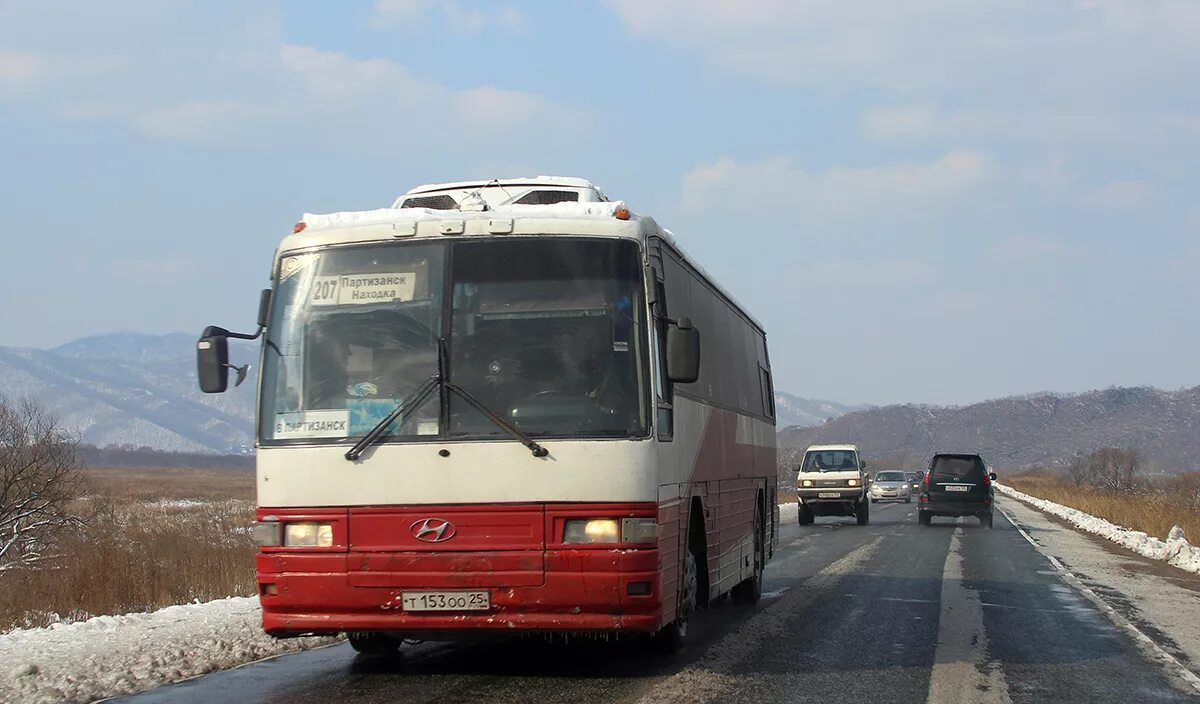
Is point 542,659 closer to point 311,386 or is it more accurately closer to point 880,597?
point 311,386

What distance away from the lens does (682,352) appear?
26.4ft

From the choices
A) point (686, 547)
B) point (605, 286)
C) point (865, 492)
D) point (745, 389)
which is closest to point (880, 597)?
point (745, 389)

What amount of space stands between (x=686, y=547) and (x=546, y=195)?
10.6 ft

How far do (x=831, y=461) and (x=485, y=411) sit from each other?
2779 cm

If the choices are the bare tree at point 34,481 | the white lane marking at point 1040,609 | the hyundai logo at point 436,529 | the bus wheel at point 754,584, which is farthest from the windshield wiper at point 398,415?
the bare tree at point 34,481

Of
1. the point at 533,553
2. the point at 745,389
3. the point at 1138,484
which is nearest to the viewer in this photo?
the point at 533,553

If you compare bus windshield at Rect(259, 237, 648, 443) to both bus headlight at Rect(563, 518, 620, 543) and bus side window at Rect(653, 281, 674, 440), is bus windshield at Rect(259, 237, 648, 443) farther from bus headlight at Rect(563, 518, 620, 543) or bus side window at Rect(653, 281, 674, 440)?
bus headlight at Rect(563, 518, 620, 543)

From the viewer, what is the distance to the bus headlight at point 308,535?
7.95 meters

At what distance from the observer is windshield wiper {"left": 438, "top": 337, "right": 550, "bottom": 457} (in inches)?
307

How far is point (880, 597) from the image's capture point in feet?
47.4

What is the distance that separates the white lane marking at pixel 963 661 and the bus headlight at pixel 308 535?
3.86 m

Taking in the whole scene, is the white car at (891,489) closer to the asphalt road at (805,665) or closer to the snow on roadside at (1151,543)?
the snow on roadside at (1151,543)

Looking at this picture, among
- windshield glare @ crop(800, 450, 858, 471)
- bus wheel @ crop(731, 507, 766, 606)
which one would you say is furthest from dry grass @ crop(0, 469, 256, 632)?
windshield glare @ crop(800, 450, 858, 471)

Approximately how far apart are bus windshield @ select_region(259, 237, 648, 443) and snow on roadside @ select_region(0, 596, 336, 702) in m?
1.92
